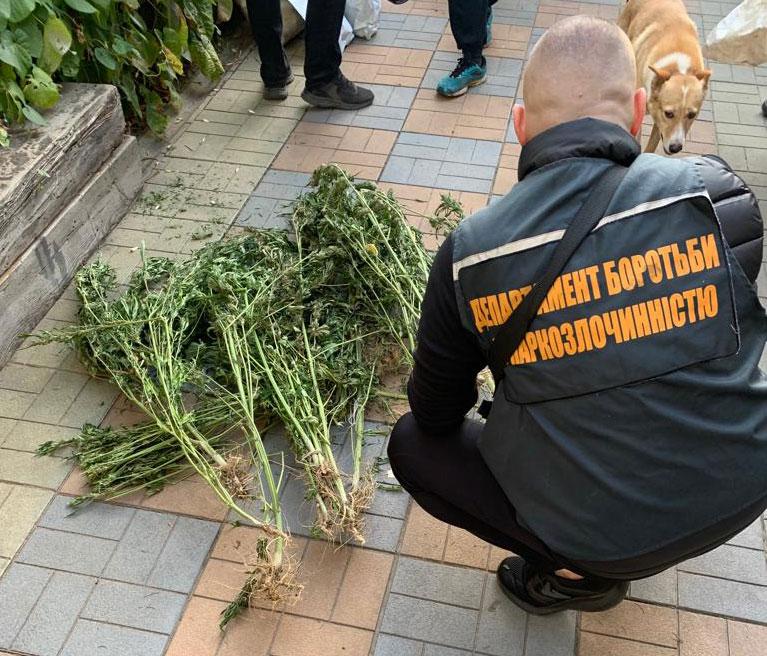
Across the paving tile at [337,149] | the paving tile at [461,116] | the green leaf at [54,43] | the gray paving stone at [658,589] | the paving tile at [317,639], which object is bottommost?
the paving tile at [461,116]

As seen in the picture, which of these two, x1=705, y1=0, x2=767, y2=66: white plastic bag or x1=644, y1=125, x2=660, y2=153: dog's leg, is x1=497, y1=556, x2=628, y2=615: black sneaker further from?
x1=705, y1=0, x2=767, y2=66: white plastic bag

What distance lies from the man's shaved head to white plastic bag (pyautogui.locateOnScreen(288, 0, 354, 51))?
4143 millimetres

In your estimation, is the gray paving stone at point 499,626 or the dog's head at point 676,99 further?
the dog's head at point 676,99

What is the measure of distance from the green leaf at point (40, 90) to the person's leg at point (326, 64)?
71.9 inches

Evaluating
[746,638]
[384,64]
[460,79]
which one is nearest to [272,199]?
[460,79]

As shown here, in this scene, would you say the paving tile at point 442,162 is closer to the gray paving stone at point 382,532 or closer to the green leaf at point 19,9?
the green leaf at point 19,9

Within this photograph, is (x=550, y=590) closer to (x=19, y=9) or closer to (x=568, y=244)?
(x=568, y=244)

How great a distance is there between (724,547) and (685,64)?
270 cm

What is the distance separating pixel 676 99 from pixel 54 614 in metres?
3.75

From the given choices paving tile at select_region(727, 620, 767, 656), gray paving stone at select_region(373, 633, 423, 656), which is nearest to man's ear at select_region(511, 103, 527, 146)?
gray paving stone at select_region(373, 633, 423, 656)

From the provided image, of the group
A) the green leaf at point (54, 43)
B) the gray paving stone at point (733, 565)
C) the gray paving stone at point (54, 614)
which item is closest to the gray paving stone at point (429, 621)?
the gray paving stone at point (733, 565)

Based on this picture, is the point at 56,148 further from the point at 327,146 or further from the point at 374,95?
the point at 374,95

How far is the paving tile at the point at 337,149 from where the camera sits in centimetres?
446

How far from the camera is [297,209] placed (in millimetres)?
3574
